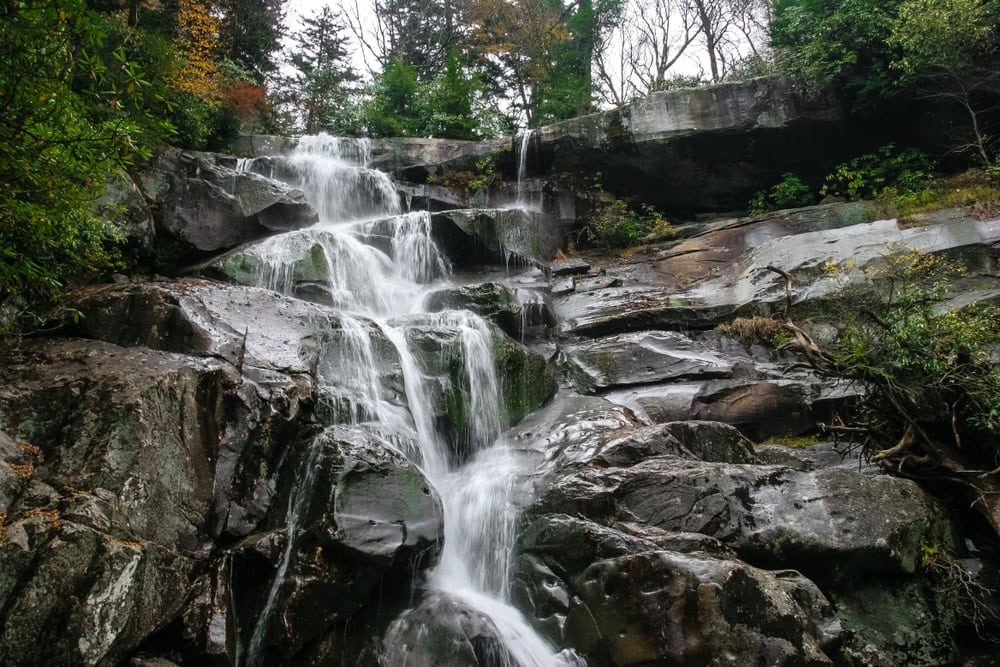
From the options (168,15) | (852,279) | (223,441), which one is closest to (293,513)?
(223,441)

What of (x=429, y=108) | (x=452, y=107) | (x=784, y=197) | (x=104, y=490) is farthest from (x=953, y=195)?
(x=429, y=108)

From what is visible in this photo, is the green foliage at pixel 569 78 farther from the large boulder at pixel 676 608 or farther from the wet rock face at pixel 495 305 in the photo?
the large boulder at pixel 676 608

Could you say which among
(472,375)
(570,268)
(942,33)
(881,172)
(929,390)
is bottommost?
(929,390)

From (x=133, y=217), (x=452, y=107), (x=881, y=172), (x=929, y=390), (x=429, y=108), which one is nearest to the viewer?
(x=929, y=390)

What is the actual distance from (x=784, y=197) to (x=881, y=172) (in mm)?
2087

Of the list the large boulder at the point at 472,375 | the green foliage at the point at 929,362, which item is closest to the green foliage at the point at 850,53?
the green foliage at the point at 929,362

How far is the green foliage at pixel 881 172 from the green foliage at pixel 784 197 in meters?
0.41

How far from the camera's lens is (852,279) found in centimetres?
977

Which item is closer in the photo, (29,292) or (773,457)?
(29,292)

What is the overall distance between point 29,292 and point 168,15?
45.9ft

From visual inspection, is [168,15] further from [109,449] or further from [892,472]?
[892,472]

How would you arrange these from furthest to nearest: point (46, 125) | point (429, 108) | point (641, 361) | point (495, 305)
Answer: point (429, 108) → point (495, 305) → point (641, 361) → point (46, 125)

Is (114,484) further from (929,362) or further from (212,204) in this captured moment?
(212,204)

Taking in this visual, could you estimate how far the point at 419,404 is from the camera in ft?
25.8
